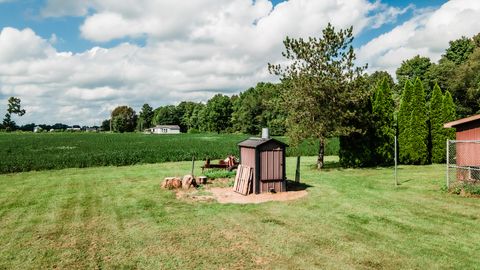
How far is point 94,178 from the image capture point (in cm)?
2142

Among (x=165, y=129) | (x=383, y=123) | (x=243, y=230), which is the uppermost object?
(x=165, y=129)

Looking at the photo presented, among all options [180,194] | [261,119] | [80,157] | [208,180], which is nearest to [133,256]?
[180,194]

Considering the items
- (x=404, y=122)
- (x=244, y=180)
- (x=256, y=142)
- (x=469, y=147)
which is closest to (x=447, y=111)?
(x=404, y=122)

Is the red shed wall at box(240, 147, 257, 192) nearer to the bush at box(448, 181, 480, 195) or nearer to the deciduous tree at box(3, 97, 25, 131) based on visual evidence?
the bush at box(448, 181, 480, 195)

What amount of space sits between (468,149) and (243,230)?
12.4 metres

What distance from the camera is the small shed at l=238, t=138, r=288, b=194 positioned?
15391 millimetres

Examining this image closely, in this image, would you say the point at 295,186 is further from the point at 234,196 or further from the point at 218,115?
the point at 218,115

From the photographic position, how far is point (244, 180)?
15.6m

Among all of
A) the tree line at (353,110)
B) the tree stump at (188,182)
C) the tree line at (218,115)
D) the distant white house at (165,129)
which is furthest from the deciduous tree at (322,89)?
the distant white house at (165,129)

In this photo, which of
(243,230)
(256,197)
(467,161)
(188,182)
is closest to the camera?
(243,230)

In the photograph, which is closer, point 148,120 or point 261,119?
point 261,119

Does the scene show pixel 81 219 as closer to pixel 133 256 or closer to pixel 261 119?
pixel 133 256

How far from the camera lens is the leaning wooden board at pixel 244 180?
15.3 meters

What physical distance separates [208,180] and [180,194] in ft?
11.8
